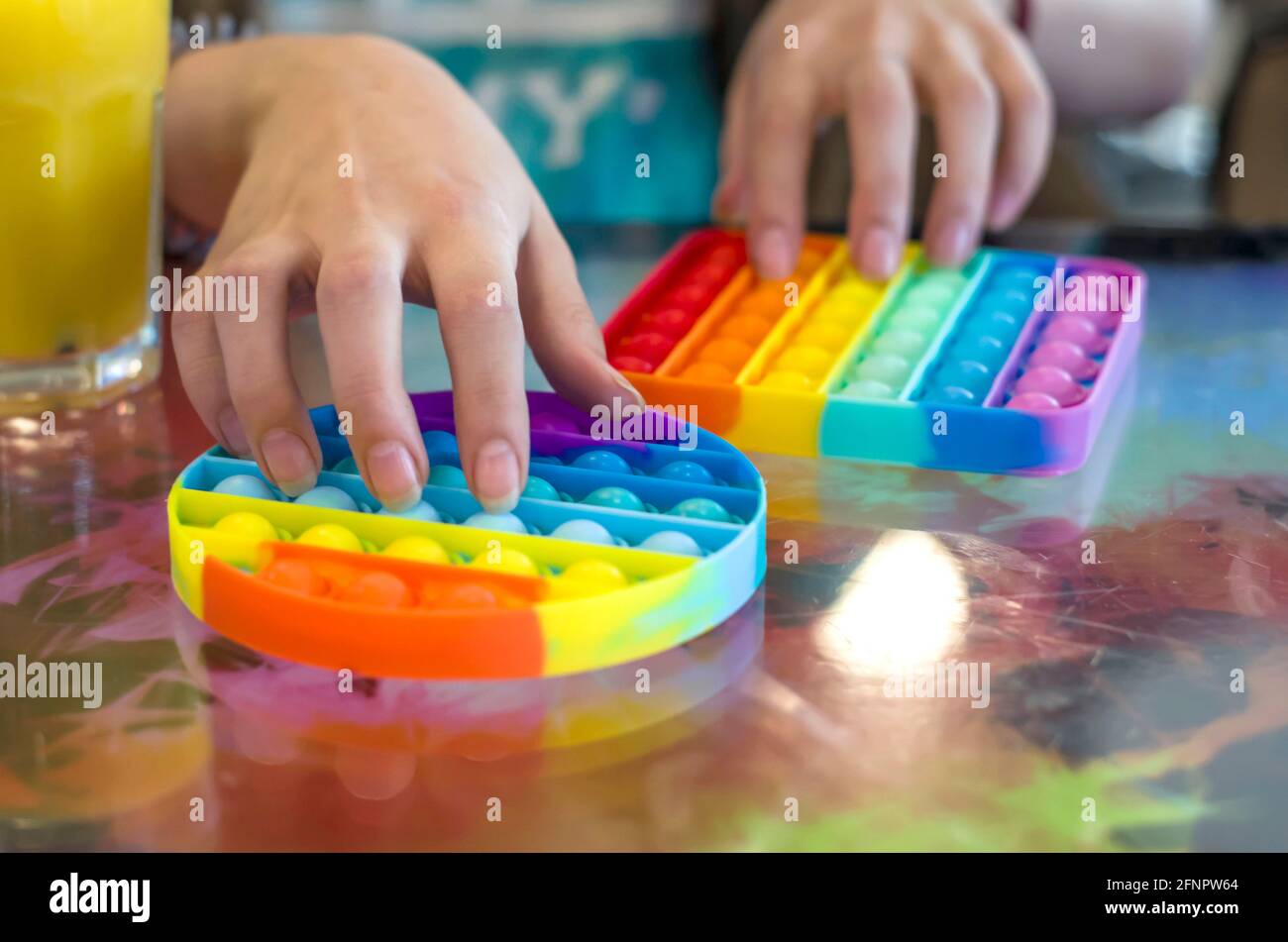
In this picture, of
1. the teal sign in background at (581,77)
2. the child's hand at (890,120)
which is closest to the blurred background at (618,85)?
the teal sign in background at (581,77)

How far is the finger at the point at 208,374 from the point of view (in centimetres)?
67

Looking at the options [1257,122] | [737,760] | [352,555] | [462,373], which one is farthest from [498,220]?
[1257,122]

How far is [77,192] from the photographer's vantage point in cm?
77

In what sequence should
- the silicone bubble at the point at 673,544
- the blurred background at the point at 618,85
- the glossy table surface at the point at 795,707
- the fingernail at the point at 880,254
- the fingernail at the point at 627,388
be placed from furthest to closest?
the blurred background at the point at 618,85
the fingernail at the point at 880,254
the fingernail at the point at 627,388
the silicone bubble at the point at 673,544
the glossy table surface at the point at 795,707

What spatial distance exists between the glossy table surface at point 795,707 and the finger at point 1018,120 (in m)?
0.37

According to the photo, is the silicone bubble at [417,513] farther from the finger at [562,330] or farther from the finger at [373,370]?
the finger at [562,330]

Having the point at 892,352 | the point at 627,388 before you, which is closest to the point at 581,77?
the point at 892,352

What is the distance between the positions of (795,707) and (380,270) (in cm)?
27

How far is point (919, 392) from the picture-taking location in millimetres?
789

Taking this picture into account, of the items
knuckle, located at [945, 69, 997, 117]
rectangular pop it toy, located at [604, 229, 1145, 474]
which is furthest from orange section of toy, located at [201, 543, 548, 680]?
knuckle, located at [945, 69, 997, 117]

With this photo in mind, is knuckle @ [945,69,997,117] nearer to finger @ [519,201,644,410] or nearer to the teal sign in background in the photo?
finger @ [519,201,644,410]

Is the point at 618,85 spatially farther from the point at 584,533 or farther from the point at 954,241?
the point at 584,533

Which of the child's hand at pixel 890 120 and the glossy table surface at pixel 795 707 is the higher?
A: the child's hand at pixel 890 120

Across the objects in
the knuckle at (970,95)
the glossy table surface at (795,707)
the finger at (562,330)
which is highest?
the knuckle at (970,95)
